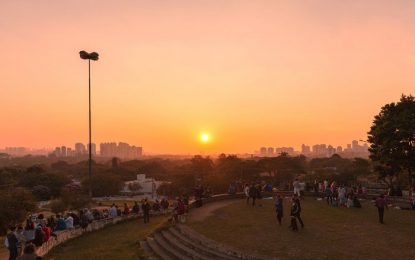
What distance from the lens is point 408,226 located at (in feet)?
63.8

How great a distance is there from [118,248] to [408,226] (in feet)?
46.6

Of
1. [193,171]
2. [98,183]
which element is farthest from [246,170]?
[98,183]

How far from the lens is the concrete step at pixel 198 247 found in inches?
574

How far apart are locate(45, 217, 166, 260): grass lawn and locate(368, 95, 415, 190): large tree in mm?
20100

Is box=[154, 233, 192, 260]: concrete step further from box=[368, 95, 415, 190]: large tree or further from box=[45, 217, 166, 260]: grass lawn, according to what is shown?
box=[368, 95, 415, 190]: large tree

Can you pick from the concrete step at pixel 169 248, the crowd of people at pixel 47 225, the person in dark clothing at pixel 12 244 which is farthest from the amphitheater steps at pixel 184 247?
the person in dark clothing at pixel 12 244

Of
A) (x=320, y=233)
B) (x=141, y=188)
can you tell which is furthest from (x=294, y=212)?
(x=141, y=188)

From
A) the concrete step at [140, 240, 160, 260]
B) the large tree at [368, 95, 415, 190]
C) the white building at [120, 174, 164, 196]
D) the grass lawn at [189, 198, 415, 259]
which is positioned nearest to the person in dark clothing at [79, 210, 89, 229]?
the concrete step at [140, 240, 160, 260]

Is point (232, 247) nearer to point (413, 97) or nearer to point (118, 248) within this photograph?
point (118, 248)

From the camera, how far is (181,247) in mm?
16609

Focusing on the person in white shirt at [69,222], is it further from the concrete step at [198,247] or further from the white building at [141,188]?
the white building at [141,188]

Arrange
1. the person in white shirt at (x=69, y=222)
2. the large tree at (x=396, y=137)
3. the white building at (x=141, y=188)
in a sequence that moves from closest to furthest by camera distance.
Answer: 1. the person in white shirt at (x=69, y=222)
2. the large tree at (x=396, y=137)
3. the white building at (x=141, y=188)

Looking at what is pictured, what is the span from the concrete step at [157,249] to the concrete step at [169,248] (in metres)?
0.12

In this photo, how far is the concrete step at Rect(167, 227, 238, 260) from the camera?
47.8 feet
